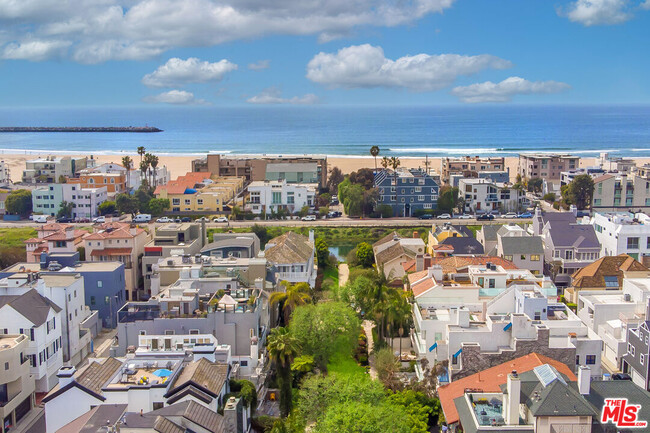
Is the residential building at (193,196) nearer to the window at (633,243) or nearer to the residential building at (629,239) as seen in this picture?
the residential building at (629,239)

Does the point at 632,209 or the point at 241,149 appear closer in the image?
the point at 632,209

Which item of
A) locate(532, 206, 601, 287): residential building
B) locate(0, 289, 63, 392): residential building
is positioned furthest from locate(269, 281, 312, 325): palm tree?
locate(532, 206, 601, 287): residential building

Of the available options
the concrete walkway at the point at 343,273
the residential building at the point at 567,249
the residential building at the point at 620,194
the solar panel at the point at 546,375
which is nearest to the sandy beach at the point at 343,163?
the residential building at the point at 620,194

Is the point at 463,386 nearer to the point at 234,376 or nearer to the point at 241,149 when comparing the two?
the point at 234,376

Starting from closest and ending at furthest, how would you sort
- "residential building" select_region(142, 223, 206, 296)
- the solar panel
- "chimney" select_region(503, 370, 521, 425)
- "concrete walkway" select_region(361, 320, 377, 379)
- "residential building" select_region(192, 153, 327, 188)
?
"chimney" select_region(503, 370, 521, 425), the solar panel, "concrete walkway" select_region(361, 320, 377, 379), "residential building" select_region(142, 223, 206, 296), "residential building" select_region(192, 153, 327, 188)

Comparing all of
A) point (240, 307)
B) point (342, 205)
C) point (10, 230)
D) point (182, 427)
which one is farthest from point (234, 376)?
point (342, 205)

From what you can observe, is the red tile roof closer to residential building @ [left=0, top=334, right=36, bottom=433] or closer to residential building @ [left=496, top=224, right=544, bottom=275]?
residential building @ [left=0, top=334, right=36, bottom=433]
